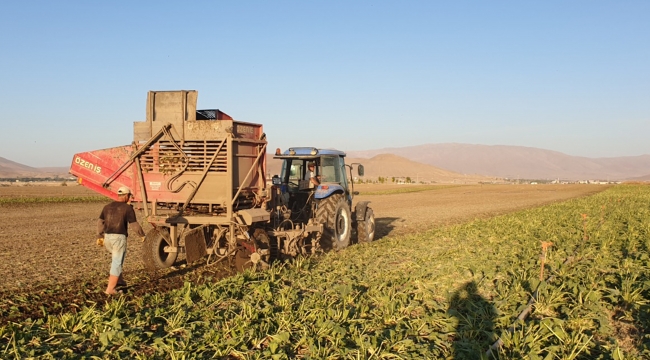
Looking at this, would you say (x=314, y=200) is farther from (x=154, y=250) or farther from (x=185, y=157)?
(x=154, y=250)

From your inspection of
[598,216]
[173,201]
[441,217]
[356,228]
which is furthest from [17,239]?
[598,216]

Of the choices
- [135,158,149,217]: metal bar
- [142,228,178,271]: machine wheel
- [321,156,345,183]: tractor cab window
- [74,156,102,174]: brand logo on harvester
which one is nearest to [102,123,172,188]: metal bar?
[135,158,149,217]: metal bar

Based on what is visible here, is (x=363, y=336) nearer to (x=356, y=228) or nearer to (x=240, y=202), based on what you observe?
(x=240, y=202)

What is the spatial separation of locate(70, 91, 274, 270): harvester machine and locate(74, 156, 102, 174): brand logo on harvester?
0.06 feet

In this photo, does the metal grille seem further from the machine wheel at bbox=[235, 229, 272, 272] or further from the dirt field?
the dirt field

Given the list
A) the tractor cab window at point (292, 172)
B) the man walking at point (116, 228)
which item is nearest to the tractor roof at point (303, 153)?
the tractor cab window at point (292, 172)

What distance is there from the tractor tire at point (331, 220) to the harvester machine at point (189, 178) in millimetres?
2294

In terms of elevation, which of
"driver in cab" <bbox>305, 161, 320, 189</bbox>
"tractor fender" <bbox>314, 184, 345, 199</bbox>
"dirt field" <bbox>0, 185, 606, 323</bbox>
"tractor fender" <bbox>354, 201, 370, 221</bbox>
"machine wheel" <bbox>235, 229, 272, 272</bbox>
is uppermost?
"driver in cab" <bbox>305, 161, 320, 189</bbox>

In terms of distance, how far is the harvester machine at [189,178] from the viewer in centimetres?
974

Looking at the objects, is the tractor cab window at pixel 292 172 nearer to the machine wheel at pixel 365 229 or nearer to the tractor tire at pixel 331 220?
the tractor tire at pixel 331 220

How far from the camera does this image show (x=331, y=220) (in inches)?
489

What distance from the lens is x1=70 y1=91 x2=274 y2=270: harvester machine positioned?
384 inches

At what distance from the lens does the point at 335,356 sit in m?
5.23

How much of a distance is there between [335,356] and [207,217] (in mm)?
5162
